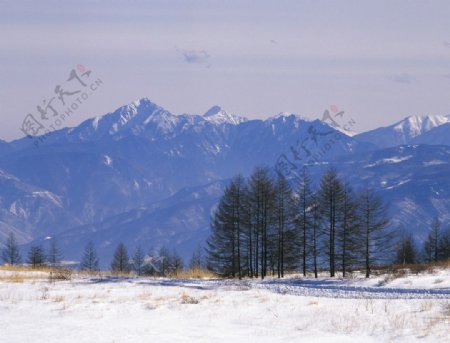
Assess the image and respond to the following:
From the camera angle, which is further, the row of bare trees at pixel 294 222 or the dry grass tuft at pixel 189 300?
the row of bare trees at pixel 294 222

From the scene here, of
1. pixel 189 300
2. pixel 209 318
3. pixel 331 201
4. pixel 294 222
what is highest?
pixel 331 201

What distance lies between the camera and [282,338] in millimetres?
15820

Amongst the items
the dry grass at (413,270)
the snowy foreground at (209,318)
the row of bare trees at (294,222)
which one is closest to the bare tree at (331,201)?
the row of bare trees at (294,222)

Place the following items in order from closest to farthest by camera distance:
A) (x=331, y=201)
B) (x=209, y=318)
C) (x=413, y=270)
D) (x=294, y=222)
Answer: (x=209, y=318) < (x=413, y=270) < (x=331, y=201) < (x=294, y=222)

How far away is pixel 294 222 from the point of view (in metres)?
59.9

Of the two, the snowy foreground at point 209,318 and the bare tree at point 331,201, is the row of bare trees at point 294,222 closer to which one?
the bare tree at point 331,201

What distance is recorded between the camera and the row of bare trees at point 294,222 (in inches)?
2247

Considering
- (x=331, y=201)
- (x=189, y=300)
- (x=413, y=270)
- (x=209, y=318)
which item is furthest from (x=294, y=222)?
(x=209, y=318)

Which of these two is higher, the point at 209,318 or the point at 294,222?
the point at 294,222

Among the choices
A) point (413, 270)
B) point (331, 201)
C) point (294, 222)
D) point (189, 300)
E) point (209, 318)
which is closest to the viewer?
point (209, 318)

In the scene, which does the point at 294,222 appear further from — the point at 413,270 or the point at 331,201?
the point at 413,270

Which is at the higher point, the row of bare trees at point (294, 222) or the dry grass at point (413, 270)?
the row of bare trees at point (294, 222)

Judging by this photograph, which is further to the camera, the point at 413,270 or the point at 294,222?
the point at 294,222

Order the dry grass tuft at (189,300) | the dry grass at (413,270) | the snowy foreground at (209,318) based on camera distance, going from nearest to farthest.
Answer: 1. the snowy foreground at (209,318)
2. the dry grass tuft at (189,300)
3. the dry grass at (413,270)
